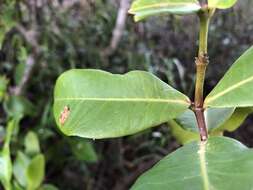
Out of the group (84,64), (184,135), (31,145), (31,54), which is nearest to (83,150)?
(31,145)

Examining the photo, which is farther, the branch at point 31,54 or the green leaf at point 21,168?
the branch at point 31,54

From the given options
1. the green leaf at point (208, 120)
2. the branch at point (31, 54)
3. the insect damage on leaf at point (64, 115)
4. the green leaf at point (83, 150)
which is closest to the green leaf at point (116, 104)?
the insect damage on leaf at point (64, 115)

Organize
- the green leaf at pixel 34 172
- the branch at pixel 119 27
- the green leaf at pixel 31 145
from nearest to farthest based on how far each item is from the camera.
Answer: the green leaf at pixel 34 172, the green leaf at pixel 31 145, the branch at pixel 119 27

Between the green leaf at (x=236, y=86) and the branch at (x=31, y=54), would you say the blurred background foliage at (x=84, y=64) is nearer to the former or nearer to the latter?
the branch at (x=31, y=54)

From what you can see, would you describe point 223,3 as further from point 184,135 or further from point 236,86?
point 184,135

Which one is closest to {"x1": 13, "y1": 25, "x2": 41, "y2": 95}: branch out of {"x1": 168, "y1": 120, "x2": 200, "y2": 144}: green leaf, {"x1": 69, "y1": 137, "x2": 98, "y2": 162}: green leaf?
{"x1": 69, "y1": 137, "x2": 98, "y2": 162}: green leaf

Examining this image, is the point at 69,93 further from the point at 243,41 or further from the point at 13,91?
the point at 243,41

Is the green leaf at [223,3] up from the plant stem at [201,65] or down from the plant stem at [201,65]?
up
